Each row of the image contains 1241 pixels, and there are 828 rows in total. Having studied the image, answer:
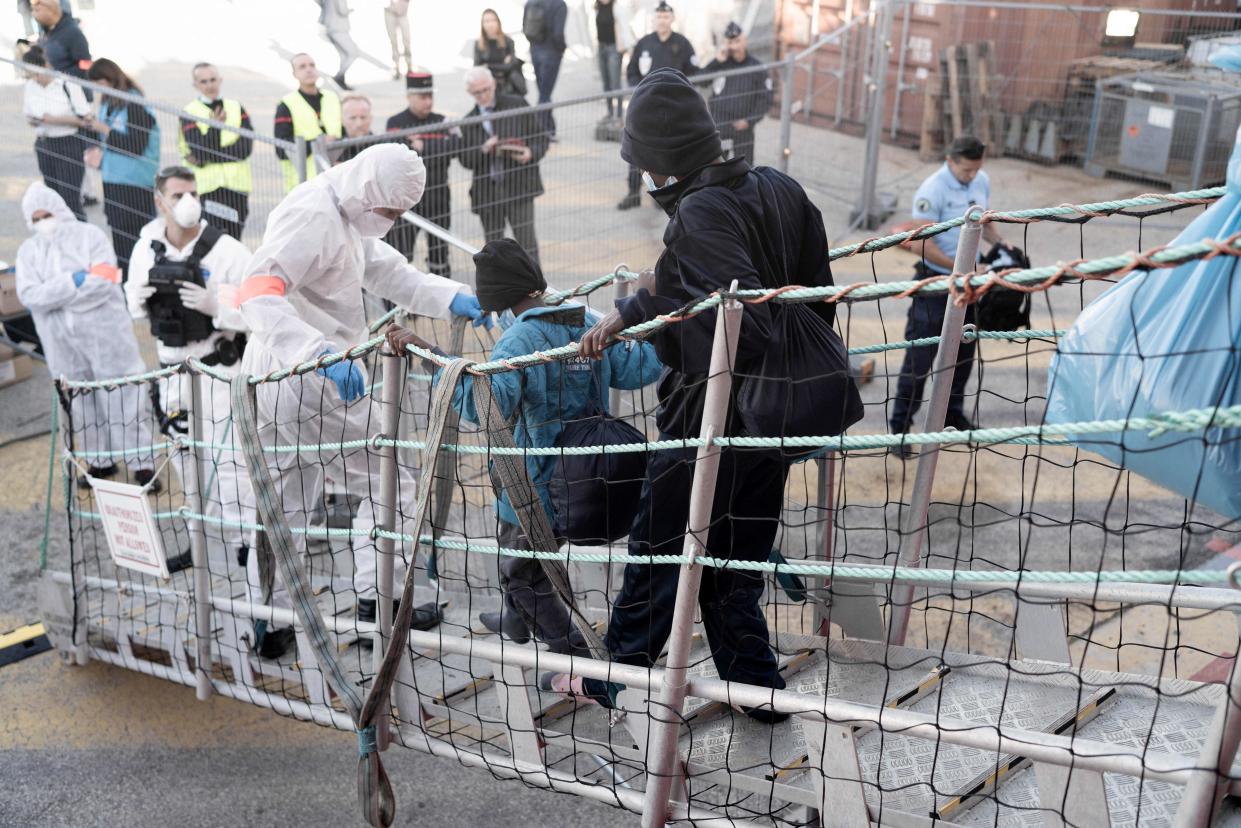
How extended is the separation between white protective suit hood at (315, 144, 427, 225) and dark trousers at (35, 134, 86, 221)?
16.9ft

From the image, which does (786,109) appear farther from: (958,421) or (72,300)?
(72,300)

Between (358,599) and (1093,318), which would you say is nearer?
(1093,318)

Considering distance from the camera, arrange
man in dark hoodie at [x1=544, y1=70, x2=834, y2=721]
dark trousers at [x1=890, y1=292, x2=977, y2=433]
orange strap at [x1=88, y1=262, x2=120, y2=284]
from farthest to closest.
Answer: orange strap at [x1=88, y1=262, x2=120, y2=284] → dark trousers at [x1=890, y1=292, x2=977, y2=433] → man in dark hoodie at [x1=544, y1=70, x2=834, y2=721]

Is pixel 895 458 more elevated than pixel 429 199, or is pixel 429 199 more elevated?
pixel 429 199

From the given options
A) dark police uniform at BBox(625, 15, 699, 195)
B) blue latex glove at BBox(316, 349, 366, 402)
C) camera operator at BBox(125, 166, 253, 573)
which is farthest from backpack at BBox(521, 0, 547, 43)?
blue latex glove at BBox(316, 349, 366, 402)

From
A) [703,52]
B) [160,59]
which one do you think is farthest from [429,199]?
[160,59]

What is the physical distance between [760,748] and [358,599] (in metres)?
1.85

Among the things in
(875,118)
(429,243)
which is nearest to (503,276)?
(429,243)

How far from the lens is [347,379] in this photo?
13.3 feet

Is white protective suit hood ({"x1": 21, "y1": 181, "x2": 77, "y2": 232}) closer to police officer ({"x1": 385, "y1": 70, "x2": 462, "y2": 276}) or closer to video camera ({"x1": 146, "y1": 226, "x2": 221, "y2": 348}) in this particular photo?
video camera ({"x1": 146, "y1": 226, "x2": 221, "y2": 348})

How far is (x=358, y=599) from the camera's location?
4.58m

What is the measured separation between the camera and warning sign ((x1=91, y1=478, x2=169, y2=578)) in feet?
14.8

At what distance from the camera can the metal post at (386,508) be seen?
3645 millimetres

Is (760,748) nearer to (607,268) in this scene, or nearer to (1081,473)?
(1081,473)
